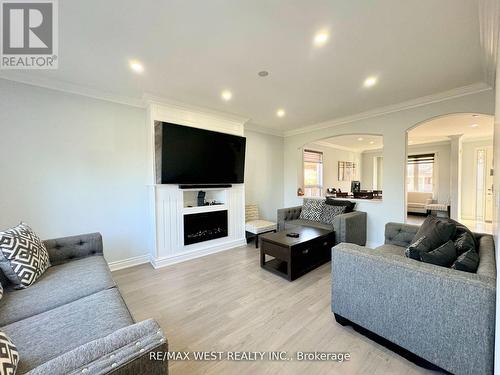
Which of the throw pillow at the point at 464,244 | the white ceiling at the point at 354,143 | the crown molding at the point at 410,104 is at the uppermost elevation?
the white ceiling at the point at 354,143

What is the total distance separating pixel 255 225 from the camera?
4211 millimetres

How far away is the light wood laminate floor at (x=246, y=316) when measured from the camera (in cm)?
153

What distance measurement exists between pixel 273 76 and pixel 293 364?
2.86 metres

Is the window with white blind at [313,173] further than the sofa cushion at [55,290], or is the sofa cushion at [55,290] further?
the window with white blind at [313,173]

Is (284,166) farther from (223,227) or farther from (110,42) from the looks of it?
(110,42)

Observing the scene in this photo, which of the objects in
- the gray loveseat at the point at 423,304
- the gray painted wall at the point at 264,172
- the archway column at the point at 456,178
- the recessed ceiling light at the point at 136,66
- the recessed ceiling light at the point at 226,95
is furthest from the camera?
the archway column at the point at 456,178

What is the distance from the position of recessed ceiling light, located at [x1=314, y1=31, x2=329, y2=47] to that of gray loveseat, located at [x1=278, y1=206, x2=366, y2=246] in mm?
2646

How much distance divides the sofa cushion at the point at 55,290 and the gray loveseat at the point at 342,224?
3.23 meters

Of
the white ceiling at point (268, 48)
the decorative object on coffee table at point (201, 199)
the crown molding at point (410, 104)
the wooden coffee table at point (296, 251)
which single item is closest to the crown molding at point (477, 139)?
the crown molding at point (410, 104)

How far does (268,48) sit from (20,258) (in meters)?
2.75

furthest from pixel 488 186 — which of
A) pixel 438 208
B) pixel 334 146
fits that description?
pixel 334 146

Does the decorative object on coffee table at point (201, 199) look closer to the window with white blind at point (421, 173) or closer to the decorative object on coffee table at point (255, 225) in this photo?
the decorative object on coffee table at point (255, 225)

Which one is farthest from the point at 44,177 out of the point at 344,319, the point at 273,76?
the point at 344,319

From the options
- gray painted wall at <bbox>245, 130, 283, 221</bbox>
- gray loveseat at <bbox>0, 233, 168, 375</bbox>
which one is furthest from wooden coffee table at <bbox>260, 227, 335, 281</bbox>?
gray loveseat at <bbox>0, 233, 168, 375</bbox>
